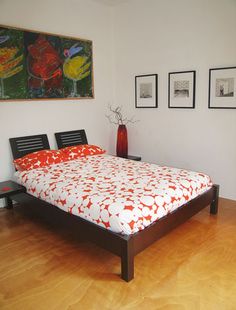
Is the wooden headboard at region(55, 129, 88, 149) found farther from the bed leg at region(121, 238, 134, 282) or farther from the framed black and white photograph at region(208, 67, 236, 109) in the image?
the bed leg at region(121, 238, 134, 282)

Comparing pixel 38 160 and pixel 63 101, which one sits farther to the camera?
pixel 63 101

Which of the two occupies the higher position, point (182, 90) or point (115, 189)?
point (182, 90)

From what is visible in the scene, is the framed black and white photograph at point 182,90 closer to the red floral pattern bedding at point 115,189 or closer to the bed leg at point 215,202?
the red floral pattern bedding at point 115,189

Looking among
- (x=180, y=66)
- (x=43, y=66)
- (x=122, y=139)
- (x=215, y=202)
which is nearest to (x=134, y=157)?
(x=122, y=139)

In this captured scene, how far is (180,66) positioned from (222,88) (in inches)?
27.8

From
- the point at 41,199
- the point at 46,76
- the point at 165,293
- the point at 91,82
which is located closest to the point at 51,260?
the point at 41,199

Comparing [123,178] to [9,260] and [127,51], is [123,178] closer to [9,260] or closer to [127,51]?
[9,260]

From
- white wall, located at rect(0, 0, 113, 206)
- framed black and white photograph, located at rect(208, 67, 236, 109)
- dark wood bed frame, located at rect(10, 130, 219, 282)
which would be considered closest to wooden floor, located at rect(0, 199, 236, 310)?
dark wood bed frame, located at rect(10, 130, 219, 282)

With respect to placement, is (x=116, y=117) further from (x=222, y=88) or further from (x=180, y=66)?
(x=222, y=88)

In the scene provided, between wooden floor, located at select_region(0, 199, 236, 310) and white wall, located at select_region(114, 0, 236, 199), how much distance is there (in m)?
1.13

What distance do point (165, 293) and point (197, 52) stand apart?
2.96 m

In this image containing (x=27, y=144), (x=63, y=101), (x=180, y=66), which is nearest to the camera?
(x=27, y=144)

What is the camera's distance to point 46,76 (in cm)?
379

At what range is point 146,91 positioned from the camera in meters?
4.31
